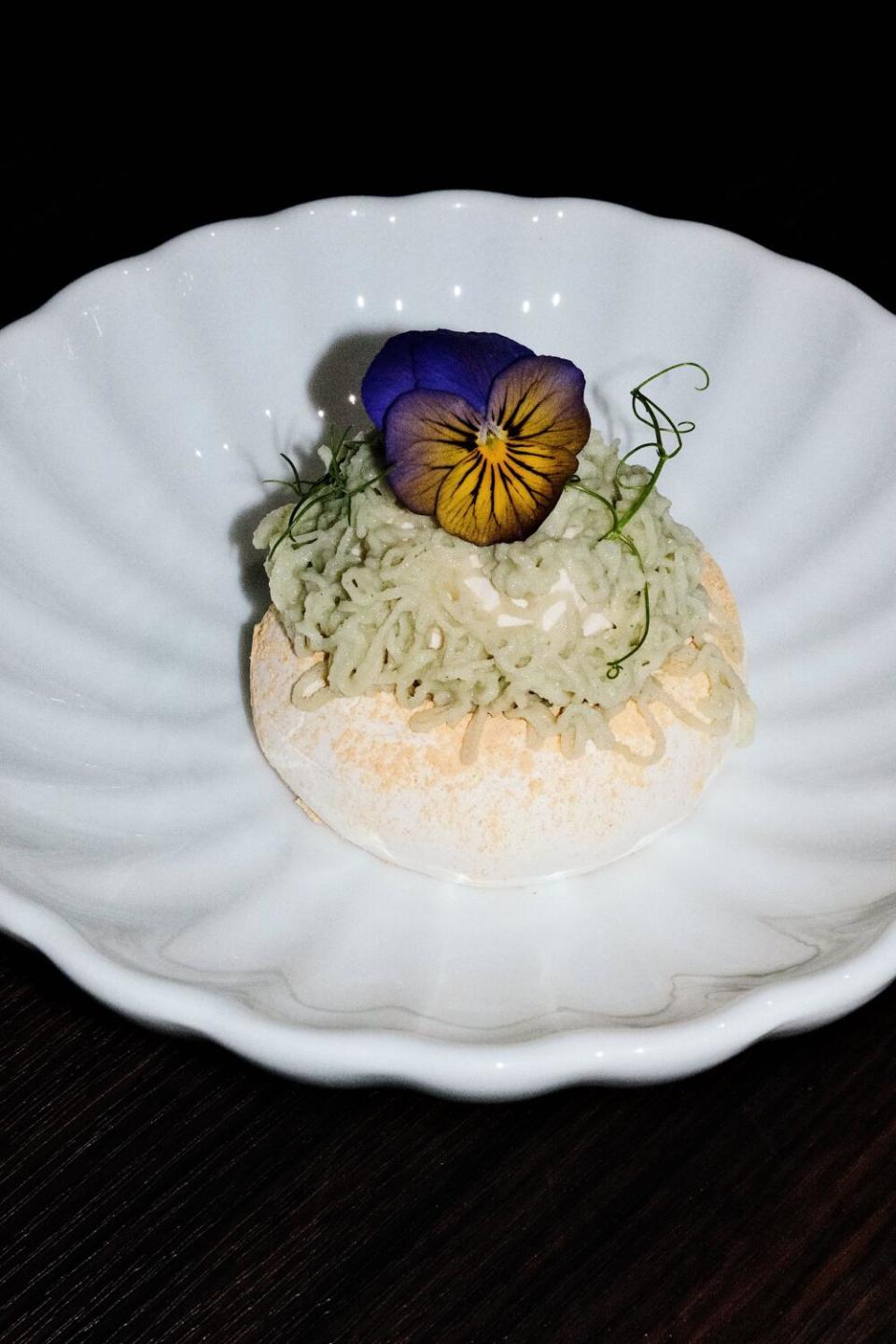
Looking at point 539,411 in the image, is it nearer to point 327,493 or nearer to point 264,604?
point 327,493

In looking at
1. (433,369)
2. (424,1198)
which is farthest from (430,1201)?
(433,369)

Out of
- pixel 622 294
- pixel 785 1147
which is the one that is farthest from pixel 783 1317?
pixel 622 294

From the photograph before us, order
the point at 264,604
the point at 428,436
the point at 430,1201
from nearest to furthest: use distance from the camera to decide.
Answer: the point at 430,1201
the point at 428,436
the point at 264,604

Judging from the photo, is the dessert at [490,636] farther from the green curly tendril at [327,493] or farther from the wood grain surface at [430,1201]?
the wood grain surface at [430,1201]

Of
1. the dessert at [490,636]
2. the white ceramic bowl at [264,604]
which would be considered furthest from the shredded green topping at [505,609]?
the white ceramic bowl at [264,604]

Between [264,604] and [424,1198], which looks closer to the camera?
[424,1198]

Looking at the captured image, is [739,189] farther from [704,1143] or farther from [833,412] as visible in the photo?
[704,1143]

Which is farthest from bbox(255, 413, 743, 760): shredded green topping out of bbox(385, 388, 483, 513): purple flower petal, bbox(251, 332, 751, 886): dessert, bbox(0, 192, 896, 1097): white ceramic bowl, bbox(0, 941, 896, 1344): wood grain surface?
bbox(0, 941, 896, 1344): wood grain surface
